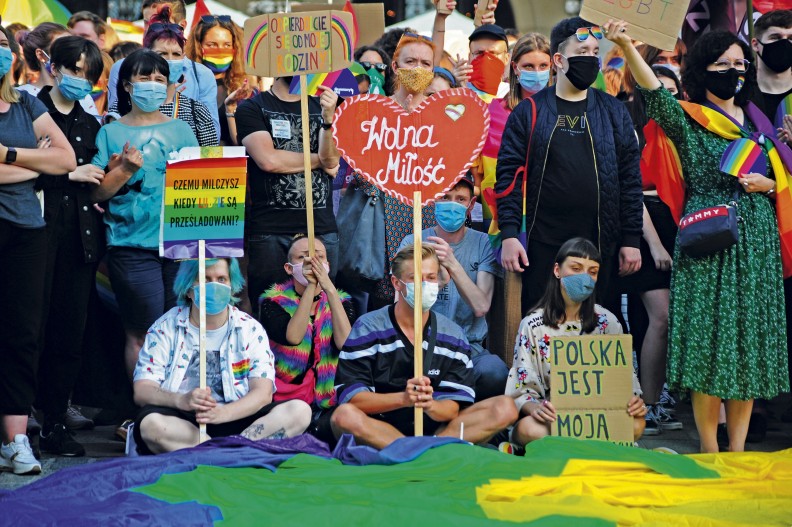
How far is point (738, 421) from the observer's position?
6.67 m

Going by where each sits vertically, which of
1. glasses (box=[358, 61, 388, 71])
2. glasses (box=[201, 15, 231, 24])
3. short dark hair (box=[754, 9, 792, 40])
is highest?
glasses (box=[201, 15, 231, 24])

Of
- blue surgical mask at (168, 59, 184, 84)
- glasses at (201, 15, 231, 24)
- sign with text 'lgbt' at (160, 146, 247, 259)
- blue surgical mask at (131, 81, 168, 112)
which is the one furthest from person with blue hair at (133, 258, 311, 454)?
glasses at (201, 15, 231, 24)

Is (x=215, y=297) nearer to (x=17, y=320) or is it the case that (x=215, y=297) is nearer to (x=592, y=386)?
(x=17, y=320)

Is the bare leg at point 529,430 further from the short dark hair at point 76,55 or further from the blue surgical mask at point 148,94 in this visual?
the short dark hair at point 76,55

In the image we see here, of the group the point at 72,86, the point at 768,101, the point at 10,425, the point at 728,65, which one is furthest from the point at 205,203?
the point at 768,101

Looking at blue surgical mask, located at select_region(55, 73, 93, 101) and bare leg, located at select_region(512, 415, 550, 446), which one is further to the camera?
blue surgical mask, located at select_region(55, 73, 93, 101)

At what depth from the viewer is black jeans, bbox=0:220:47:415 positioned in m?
6.27

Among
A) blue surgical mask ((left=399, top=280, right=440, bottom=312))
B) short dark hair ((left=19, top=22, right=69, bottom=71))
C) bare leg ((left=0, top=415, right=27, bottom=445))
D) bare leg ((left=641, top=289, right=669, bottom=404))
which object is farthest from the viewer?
short dark hair ((left=19, top=22, right=69, bottom=71))

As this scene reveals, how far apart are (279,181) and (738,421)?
2768mm

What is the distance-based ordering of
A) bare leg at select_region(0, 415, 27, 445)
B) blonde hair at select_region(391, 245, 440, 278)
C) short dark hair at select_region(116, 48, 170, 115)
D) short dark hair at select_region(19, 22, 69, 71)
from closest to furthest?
bare leg at select_region(0, 415, 27, 445), blonde hair at select_region(391, 245, 440, 278), short dark hair at select_region(116, 48, 170, 115), short dark hair at select_region(19, 22, 69, 71)

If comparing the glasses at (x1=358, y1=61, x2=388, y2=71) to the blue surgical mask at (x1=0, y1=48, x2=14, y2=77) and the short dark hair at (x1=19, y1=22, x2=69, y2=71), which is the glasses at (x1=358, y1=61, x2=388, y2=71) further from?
the blue surgical mask at (x1=0, y1=48, x2=14, y2=77)

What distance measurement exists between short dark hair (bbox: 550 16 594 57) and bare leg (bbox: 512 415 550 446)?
199cm

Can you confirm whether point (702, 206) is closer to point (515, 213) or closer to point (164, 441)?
point (515, 213)

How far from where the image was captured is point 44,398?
6.68 meters
